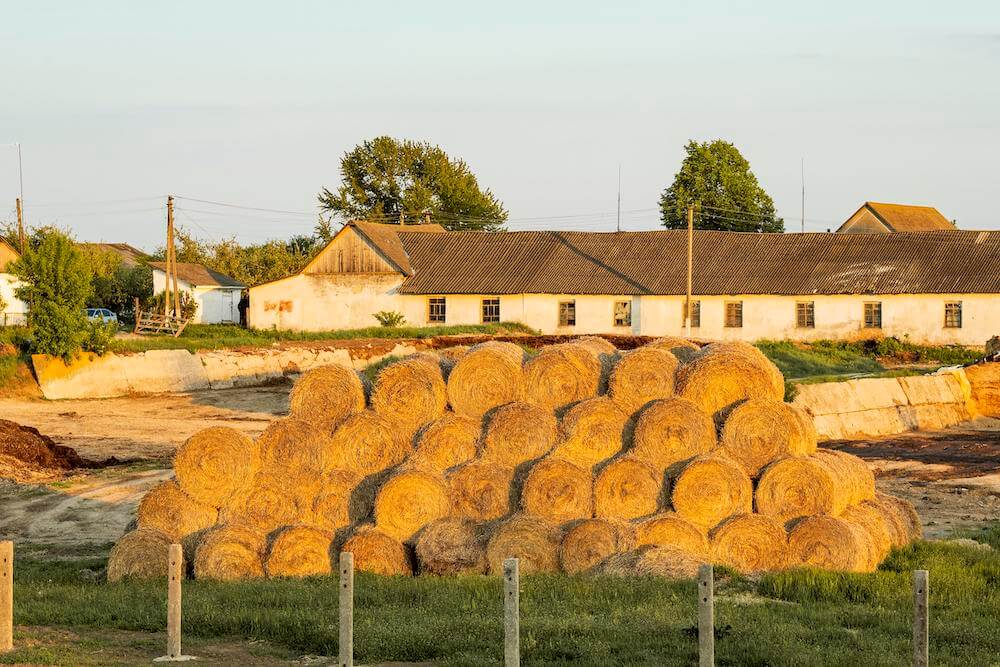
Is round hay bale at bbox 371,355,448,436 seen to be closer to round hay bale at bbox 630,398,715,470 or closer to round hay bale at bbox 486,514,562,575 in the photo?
round hay bale at bbox 486,514,562,575

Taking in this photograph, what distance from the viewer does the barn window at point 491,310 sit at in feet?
202

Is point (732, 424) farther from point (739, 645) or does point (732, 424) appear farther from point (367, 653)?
point (367, 653)

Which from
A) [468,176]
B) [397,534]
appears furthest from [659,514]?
[468,176]

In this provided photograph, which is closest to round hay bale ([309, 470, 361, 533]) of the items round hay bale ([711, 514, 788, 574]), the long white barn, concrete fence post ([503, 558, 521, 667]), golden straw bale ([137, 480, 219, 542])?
golden straw bale ([137, 480, 219, 542])

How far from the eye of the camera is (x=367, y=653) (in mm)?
11898

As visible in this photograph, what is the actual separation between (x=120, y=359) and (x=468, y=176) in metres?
67.3

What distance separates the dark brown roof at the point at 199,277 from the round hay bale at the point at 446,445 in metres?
57.1

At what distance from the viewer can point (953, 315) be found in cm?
5734

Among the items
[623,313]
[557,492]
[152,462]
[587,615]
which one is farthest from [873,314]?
[587,615]

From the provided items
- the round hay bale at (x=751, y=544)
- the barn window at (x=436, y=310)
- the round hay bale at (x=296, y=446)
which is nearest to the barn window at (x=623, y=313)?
the barn window at (x=436, y=310)

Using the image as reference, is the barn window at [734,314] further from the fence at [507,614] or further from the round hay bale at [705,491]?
the fence at [507,614]

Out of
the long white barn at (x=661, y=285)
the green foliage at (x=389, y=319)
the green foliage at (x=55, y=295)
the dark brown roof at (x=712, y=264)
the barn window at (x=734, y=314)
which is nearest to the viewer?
the green foliage at (x=55, y=295)

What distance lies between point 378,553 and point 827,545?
209 inches

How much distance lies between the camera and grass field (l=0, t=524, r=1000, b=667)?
11.6 m
